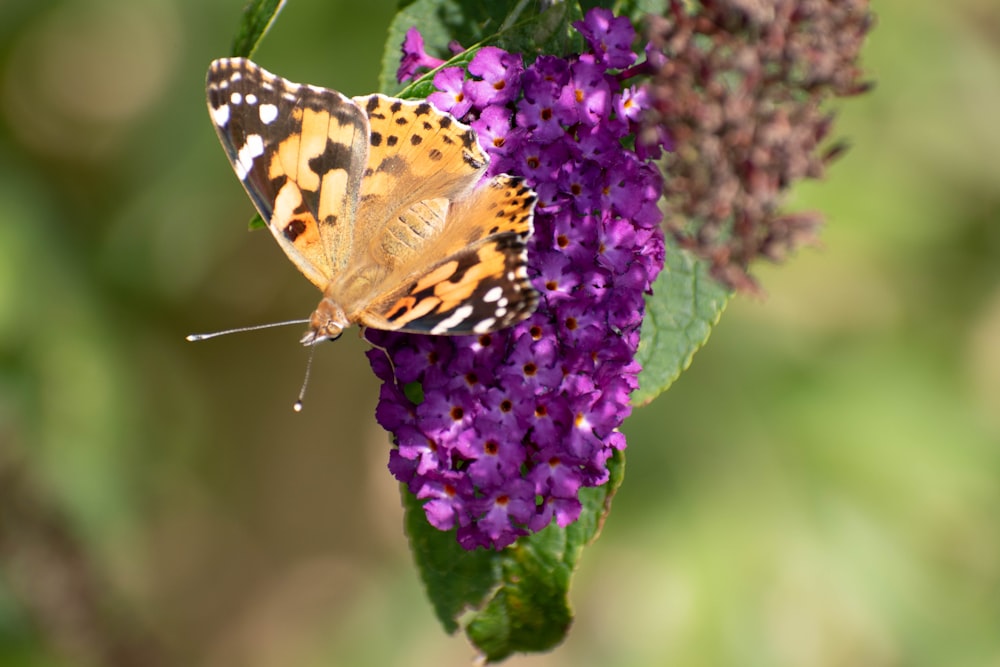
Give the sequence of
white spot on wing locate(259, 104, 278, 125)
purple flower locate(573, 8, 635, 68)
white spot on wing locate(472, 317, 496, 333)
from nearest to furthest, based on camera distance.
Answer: white spot on wing locate(472, 317, 496, 333)
purple flower locate(573, 8, 635, 68)
white spot on wing locate(259, 104, 278, 125)

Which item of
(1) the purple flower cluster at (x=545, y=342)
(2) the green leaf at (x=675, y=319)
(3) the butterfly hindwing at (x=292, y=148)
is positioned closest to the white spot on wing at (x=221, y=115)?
(3) the butterfly hindwing at (x=292, y=148)

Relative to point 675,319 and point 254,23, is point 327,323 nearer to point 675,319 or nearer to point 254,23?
point 254,23

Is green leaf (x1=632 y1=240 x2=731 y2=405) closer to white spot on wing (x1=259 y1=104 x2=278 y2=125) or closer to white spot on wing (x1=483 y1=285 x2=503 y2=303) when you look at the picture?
white spot on wing (x1=483 y1=285 x2=503 y2=303)

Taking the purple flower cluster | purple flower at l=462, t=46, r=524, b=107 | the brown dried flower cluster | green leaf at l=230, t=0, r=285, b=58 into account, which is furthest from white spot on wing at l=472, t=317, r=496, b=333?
green leaf at l=230, t=0, r=285, b=58

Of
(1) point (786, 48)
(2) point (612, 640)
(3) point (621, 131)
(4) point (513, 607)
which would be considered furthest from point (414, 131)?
(2) point (612, 640)

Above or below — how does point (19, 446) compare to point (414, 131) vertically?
below

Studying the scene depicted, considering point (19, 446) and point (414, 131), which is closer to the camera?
point (414, 131)

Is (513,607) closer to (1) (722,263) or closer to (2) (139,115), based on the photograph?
(1) (722,263)
